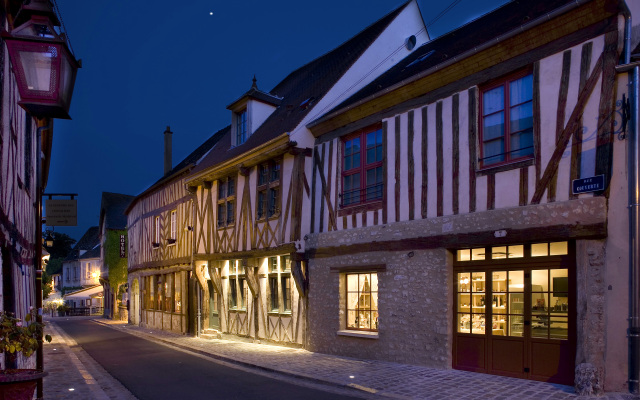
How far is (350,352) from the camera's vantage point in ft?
36.1

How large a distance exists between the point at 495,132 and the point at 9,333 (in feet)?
24.0

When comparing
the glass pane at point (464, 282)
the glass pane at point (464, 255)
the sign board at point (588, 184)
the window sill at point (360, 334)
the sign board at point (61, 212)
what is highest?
the sign board at point (588, 184)

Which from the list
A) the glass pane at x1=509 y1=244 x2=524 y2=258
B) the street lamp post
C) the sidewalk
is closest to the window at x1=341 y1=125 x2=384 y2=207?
the glass pane at x1=509 y1=244 x2=524 y2=258

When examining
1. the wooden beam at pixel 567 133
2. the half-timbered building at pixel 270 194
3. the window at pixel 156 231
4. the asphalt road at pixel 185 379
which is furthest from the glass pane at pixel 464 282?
the window at pixel 156 231

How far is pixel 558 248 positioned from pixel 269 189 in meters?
8.01

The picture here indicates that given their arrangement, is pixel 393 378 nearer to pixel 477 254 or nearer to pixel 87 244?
pixel 477 254

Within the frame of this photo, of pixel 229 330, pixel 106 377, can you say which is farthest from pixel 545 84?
pixel 229 330

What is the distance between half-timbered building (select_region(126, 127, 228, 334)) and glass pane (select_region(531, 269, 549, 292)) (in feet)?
40.6

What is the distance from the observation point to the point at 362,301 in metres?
11.1

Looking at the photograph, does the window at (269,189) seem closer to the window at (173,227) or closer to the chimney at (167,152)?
the window at (173,227)

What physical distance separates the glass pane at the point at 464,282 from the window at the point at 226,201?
8.35 meters

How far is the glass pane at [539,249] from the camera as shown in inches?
312

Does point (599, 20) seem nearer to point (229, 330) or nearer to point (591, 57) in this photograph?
point (591, 57)

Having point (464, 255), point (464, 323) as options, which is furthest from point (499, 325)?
point (464, 255)
